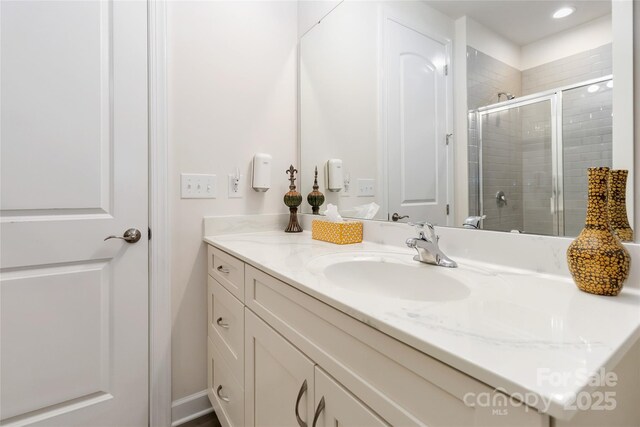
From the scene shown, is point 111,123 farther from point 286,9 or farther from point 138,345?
point 286,9

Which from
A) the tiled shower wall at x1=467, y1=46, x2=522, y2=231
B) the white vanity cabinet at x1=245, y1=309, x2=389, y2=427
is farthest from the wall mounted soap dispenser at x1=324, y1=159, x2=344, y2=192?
the white vanity cabinet at x1=245, y1=309, x2=389, y2=427

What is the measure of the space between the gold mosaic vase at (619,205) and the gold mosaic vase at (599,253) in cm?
9

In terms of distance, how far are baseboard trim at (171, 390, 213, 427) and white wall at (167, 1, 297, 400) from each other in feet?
0.09

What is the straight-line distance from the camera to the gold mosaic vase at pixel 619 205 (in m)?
0.67

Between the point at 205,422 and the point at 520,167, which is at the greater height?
the point at 520,167

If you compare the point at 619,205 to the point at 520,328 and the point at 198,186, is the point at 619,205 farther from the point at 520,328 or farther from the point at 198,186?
the point at 198,186

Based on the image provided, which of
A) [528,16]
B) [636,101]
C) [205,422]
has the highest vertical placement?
[528,16]

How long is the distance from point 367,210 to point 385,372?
890 mm

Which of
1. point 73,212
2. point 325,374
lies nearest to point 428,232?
point 325,374

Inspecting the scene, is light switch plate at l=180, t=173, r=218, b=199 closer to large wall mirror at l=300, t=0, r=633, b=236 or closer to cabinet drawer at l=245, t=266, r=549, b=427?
large wall mirror at l=300, t=0, r=633, b=236

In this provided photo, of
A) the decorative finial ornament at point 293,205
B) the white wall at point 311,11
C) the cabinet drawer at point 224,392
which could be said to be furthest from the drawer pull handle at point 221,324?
the white wall at point 311,11

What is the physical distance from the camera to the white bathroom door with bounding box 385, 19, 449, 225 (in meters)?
1.05

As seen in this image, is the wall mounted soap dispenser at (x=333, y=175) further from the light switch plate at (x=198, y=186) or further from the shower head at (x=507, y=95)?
the shower head at (x=507, y=95)

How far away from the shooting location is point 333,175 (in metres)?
1.54
